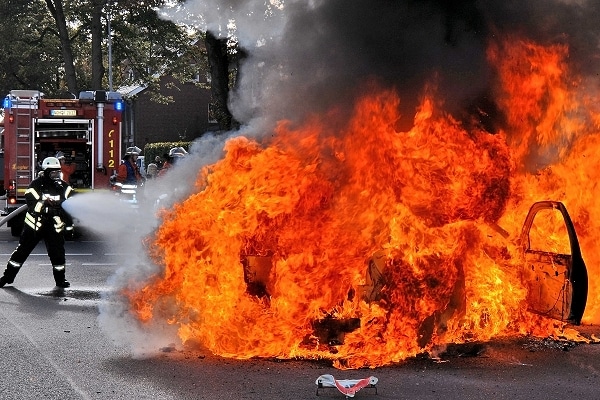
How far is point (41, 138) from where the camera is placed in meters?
19.0

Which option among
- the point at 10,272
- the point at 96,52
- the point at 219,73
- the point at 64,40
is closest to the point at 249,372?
the point at 10,272

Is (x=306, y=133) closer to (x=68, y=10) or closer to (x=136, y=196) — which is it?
(x=136, y=196)

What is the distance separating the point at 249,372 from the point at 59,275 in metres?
5.40

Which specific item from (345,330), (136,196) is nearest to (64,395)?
(345,330)

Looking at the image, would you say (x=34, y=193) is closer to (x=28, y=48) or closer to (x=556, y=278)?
(x=556, y=278)

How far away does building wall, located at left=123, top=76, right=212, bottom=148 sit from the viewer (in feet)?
152

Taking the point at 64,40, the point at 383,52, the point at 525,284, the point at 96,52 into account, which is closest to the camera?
the point at 525,284

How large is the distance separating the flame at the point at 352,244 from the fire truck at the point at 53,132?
1122 cm

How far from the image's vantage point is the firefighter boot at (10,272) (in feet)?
37.5

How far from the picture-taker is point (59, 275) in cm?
1149

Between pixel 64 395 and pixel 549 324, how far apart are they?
4.37 m

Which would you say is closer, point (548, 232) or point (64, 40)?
point (548, 232)

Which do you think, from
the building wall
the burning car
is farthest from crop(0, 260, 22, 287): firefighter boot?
the building wall

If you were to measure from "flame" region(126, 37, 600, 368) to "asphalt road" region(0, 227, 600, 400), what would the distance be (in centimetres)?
27
